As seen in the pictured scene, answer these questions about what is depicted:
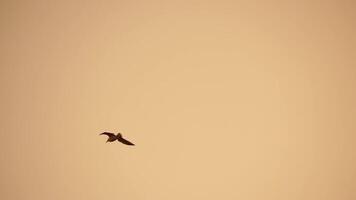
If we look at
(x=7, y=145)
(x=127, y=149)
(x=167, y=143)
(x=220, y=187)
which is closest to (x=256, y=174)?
(x=220, y=187)

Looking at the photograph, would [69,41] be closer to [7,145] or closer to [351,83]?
[7,145]

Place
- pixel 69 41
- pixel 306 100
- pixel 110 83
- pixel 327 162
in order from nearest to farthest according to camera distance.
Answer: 1. pixel 327 162
2. pixel 306 100
3. pixel 110 83
4. pixel 69 41

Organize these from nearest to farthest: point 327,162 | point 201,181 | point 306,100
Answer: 1. point 327,162
2. point 201,181
3. point 306,100

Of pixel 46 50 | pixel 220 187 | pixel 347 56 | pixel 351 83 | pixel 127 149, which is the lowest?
pixel 220 187

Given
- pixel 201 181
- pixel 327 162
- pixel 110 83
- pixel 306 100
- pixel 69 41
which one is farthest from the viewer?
pixel 69 41

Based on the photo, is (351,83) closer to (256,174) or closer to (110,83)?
(256,174)

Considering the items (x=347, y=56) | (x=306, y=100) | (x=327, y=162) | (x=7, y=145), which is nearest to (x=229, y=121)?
(x=306, y=100)

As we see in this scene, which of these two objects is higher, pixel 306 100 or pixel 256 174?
pixel 306 100

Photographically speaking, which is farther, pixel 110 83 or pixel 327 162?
pixel 110 83

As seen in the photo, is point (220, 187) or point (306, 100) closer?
point (220, 187)
